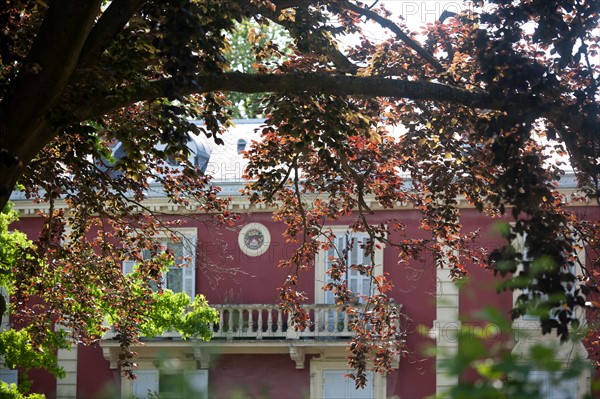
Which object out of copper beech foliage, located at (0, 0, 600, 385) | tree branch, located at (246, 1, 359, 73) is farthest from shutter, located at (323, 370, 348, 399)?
tree branch, located at (246, 1, 359, 73)

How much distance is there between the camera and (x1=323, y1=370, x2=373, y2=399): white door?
2341 centimetres

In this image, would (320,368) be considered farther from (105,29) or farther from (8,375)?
(105,29)

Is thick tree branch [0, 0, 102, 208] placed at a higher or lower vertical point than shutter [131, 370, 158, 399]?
higher

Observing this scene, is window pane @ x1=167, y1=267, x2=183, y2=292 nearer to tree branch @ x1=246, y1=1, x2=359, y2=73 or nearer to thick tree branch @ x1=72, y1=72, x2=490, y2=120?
tree branch @ x1=246, y1=1, x2=359, y2=73

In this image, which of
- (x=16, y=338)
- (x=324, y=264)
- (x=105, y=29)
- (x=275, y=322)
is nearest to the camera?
(x=105, y=29)

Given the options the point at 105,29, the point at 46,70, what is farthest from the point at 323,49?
the point at 46,70

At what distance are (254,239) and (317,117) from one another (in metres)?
13.2

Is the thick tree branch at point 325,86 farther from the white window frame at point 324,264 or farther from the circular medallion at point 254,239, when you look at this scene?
the circular medallion at point 254,239

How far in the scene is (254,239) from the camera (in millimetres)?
24750

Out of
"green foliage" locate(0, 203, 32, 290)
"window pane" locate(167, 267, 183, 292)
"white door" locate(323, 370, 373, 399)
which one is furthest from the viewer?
"window pane" locate(167, 267, 183, 292)

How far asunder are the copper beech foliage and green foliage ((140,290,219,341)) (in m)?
1.06

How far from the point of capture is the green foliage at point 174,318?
16748 mm

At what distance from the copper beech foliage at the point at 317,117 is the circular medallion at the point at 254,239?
8843 millimetres

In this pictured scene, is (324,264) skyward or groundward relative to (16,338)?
skyward
